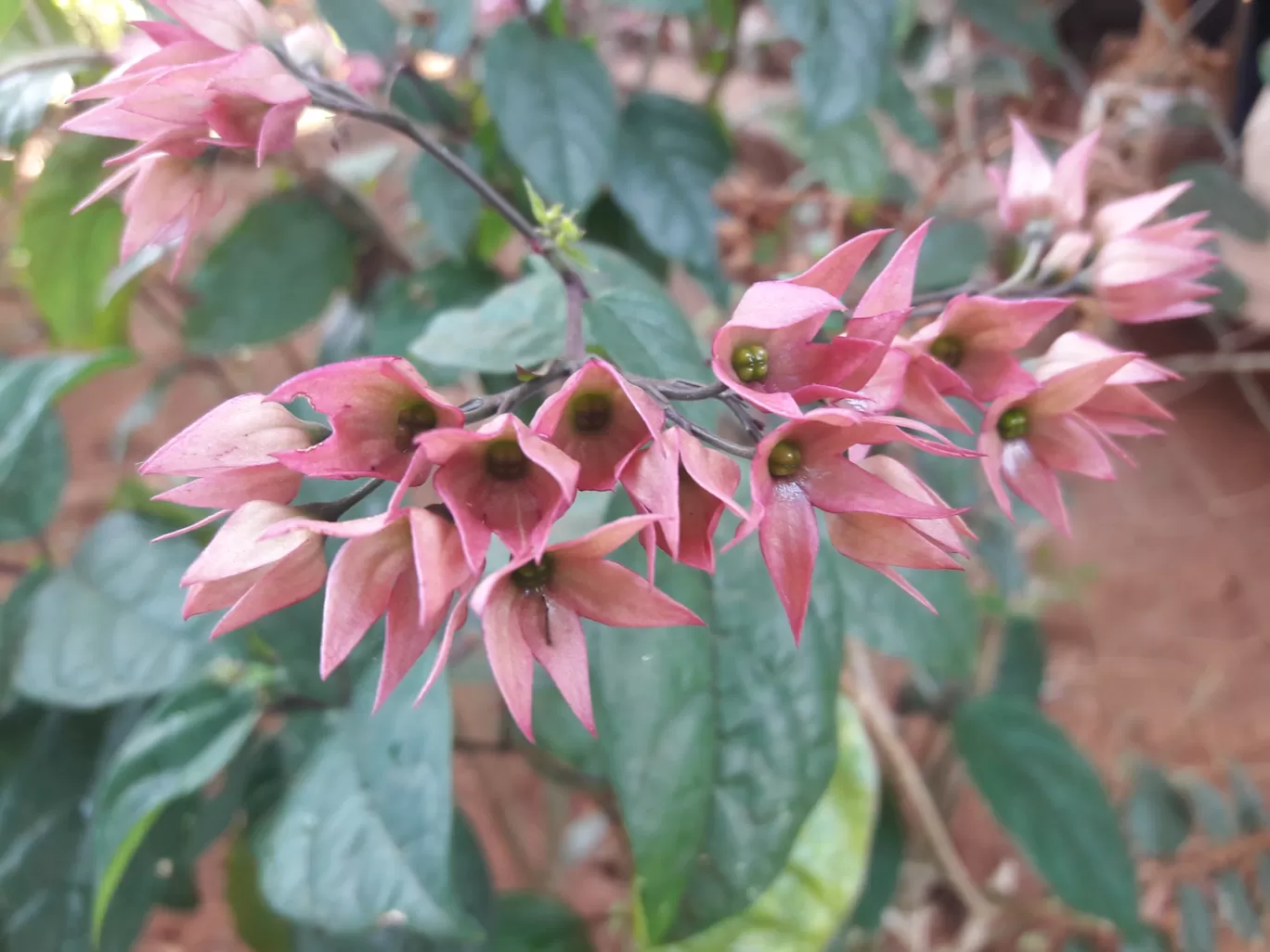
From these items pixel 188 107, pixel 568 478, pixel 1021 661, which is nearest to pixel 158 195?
pixel 188 107

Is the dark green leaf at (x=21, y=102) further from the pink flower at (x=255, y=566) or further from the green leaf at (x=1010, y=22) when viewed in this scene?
the green leaf at (x=1010, y=22)

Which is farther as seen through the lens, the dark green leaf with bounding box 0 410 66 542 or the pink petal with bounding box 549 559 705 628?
the dark green leaf with bounding box 0 410 66 542

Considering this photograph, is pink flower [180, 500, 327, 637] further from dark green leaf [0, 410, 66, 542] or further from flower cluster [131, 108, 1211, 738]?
dark green leaf [0, 410, 66, 542]

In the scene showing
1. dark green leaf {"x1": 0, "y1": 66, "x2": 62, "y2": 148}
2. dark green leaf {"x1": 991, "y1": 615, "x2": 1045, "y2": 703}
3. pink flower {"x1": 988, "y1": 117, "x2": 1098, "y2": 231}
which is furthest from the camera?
dark green leaf {"x1": 991, "y1": 615, "x2": 1045, "y2": 703}

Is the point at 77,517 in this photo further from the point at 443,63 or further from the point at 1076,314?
the point at 1076,314

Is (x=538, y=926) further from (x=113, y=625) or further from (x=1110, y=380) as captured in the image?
(x=1110, y=380)

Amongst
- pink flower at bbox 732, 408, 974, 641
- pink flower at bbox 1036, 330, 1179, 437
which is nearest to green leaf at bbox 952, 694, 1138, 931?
pink flower at bbox 1036, 330, 1179, 437

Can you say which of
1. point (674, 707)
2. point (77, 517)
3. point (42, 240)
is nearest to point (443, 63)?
point (42, 240)
